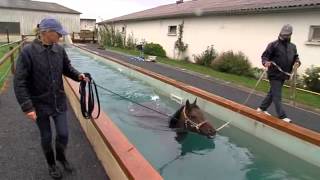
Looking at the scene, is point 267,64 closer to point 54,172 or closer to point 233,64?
point 54,172

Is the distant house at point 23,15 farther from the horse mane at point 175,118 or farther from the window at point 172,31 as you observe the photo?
the horse mane at point 175,118

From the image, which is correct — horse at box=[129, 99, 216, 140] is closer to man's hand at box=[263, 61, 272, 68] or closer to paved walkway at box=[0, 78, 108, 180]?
paved walkway at box=[0, 78, 108, 180]

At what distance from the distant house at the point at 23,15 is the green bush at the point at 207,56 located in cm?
2773


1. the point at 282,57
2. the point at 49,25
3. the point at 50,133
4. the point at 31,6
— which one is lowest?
the point at 50,133

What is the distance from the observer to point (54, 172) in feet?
14.2

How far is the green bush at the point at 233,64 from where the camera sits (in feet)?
50.1

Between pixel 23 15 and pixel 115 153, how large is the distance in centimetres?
4245

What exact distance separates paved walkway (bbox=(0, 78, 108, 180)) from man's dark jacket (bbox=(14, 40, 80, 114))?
2.98 feet

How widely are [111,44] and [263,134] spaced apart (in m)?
29.1

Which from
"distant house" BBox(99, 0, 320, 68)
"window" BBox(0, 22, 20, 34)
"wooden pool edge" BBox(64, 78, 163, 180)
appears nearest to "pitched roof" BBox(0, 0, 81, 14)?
"window" BBox(0, 22, 20, 34)

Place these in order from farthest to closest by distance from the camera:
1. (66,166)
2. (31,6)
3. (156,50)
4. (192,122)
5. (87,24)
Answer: (87,24) < (31,6) < (156,50) < (192,122) < (66,166)

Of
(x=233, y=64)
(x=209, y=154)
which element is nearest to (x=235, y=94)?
(x=209, y=154)

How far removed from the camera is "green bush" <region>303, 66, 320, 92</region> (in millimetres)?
11438

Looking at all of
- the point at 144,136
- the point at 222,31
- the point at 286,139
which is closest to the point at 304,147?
the point at 286,139
